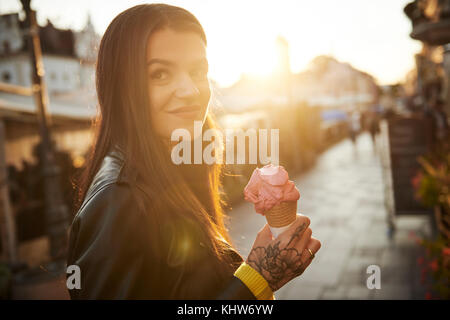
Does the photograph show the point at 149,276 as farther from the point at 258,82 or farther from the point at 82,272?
the point at 258,82

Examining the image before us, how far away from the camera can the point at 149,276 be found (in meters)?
1.02

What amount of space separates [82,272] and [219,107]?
0.85 m

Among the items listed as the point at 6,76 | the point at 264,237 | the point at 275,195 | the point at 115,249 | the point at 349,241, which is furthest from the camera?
the point at 6,76

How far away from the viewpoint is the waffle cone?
1.10 metres

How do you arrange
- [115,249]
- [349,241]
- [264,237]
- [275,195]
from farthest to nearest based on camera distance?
[349,241] < [264,237] < [275,195] < [115,249]

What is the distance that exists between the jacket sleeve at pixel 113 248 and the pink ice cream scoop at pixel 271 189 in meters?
0.30

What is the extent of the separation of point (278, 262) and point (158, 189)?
39 cm

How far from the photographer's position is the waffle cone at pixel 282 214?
110 cm

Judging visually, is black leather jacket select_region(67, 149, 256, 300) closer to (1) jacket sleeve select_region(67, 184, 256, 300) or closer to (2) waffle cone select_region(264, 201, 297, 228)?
(1) jacket sleeve select_region(67, 184, 256, 300)

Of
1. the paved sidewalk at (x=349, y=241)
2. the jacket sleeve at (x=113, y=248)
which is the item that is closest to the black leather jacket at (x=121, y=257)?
the jacket sleeve at (x=113, y=248)

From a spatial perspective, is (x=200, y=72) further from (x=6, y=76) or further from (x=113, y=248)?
(x=6, y=76)

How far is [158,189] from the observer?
1.14m

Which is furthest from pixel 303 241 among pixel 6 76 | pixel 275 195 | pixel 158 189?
pixel 6 76
